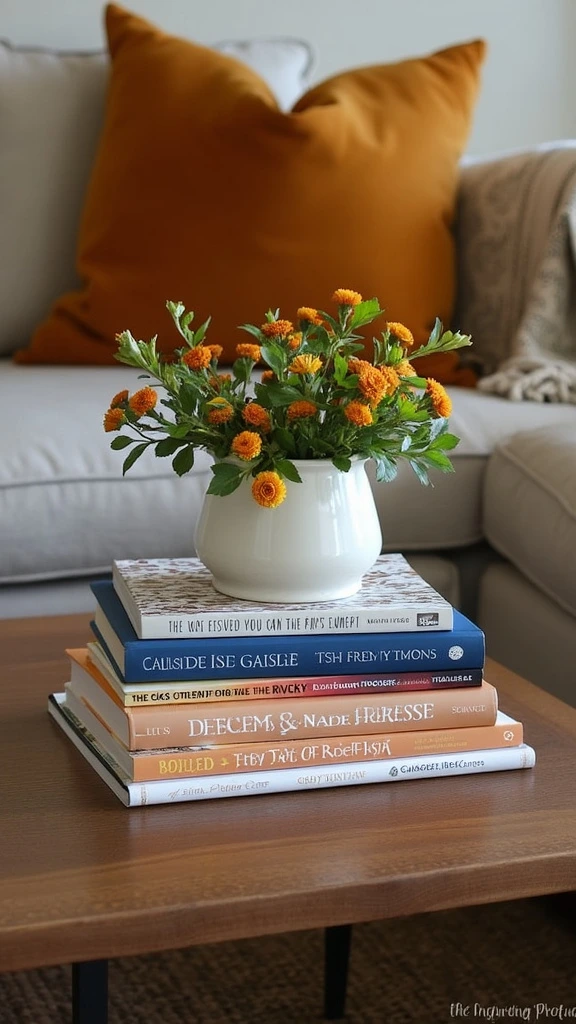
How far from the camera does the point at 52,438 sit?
1449 mm

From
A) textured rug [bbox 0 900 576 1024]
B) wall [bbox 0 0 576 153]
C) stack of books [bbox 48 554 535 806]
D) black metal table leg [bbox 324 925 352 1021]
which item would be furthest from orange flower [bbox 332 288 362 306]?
wall [bbox 0 0 576 153]

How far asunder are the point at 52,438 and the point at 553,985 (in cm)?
84

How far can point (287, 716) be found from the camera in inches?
30.8

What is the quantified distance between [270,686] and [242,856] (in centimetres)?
14

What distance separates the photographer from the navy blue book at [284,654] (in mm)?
777

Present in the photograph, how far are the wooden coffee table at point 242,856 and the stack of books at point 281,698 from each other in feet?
0.05

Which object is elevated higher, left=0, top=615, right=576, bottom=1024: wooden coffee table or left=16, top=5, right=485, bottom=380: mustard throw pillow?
left=16, top=5, right=485, bottom=380: mustard throw pillow

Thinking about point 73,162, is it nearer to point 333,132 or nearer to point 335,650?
point 333,132

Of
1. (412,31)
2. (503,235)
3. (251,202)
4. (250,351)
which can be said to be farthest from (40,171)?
(250,351)

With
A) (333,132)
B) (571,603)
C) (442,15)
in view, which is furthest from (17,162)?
(571,603)

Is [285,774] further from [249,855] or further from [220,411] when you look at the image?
[220,411]

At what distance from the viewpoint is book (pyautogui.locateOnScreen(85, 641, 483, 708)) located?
77 centimetres

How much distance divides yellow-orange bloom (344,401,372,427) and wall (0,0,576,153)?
186cm

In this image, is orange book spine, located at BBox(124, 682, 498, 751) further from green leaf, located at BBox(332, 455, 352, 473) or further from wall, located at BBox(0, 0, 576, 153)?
wall, located at BBox(0, 0, 576, 153)
